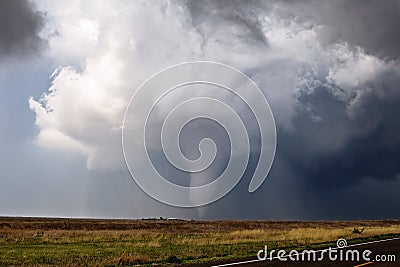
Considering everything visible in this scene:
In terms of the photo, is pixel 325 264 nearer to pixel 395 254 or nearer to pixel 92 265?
pixel 395 254

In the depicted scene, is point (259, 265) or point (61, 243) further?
point (61, 243)

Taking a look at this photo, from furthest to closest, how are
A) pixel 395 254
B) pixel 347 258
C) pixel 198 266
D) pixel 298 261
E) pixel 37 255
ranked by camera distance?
1. pixel 37 255
2. pixel 395 254
3. pixel 347 258
4. pixel 298 261
5. pixel 198 266

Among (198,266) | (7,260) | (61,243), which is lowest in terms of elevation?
(198,266)

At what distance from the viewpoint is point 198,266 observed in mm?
15227

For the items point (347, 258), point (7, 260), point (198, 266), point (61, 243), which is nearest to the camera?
point (198, 266)

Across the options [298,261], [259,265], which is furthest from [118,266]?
[298,261]

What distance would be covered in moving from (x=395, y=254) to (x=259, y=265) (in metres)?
7.96

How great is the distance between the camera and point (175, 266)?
15.6m

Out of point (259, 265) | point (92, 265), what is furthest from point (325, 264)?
point (92, 265)

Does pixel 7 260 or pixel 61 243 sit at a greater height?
pixel 61 243

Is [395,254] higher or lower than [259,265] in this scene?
higher

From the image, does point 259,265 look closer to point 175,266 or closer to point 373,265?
point 175,266

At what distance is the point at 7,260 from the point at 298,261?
14.4 meters

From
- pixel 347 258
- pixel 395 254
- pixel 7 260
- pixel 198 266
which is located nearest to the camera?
pixel 198 266
